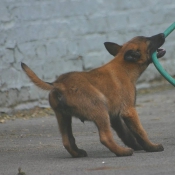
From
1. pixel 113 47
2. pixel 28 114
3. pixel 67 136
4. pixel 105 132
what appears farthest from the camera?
pixel 28 114

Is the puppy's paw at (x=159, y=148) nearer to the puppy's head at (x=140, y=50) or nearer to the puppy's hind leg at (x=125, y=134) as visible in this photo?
the puppy's hind leg at (x=125, y=134)

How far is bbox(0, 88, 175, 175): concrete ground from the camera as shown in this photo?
283 inches

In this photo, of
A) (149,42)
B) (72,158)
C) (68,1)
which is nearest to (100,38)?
(68,1)

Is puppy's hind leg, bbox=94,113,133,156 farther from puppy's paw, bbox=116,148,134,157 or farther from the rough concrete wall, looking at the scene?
the rough concrete wall

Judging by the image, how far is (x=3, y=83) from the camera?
37.5 ft

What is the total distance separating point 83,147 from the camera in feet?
29.1

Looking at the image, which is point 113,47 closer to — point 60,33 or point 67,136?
point 67,136

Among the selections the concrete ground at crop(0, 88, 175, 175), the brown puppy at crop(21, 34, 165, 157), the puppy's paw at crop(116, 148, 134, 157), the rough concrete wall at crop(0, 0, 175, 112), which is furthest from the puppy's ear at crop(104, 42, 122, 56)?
the rough concrete wall at crop(0, 0, 175, 112)

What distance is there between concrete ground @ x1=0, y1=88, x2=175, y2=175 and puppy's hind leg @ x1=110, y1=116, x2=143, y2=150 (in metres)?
0.20

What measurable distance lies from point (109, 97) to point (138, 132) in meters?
0.50

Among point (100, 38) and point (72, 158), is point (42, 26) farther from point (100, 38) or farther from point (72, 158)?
Answer: point (72, 158)

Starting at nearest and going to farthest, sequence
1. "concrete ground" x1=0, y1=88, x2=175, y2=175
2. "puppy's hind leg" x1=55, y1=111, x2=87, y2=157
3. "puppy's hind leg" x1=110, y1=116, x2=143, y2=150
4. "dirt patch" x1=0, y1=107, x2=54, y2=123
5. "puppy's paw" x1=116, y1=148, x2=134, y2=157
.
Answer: "concrete ground" x1=0, y1=88, x2=175, y2=175 < "puppy's paw" x1=116, y1=148, x2=134, y2=157 < "puppy's hind leg" x1=55, y1=111, x2=87, y2=157 < "puppy's hind leg" x1=110, y1=116, x2=143, y2=150 < "dirt patch" x1=0, y1=107, x2=54, y2=123

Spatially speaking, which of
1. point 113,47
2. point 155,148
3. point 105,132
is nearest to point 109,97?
point 105,132

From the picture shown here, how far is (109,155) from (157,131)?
6.12ft
